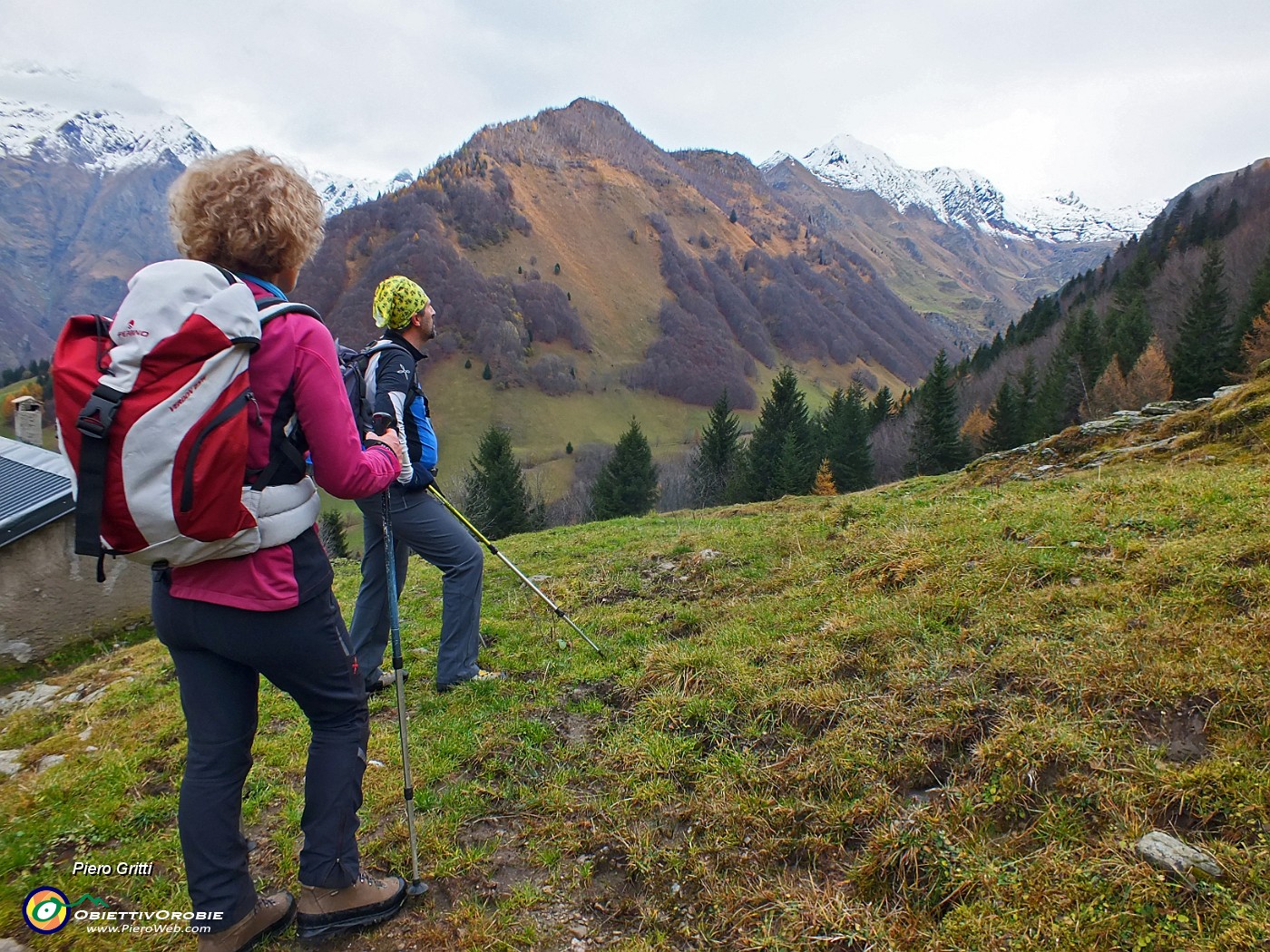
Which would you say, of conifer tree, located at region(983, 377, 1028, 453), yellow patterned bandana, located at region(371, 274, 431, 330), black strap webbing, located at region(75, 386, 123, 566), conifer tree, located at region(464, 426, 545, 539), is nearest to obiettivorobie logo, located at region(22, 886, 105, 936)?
black strap webbing, located at region(75, 386, 123, 566)

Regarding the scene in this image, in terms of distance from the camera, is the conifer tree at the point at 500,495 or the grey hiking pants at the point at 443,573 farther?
the conifer tree at the point at 500,495

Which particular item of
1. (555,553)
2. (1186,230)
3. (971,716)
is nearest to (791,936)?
(971,716)

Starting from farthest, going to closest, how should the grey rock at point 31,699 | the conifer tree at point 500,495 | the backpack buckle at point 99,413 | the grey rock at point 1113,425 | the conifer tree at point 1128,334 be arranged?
1. the conifer tree at point 1128,334
2. the conifer tree at point 500,495
3. the grey rock at point 1113,425
4. the grey rock at point 31,699
5. the backpack buckle at point 99,413

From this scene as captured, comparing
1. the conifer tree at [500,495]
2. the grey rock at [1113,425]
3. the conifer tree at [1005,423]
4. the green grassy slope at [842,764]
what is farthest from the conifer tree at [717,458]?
the green grassy slope at [842,764]

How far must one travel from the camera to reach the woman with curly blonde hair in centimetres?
262

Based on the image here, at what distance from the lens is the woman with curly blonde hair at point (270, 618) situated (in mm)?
2621

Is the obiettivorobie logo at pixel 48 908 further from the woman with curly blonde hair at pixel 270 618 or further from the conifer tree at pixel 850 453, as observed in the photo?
the conifer tree at pixel 850 453

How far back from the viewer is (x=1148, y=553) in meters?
4.97

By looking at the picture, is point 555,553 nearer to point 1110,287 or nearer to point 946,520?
point 946,520

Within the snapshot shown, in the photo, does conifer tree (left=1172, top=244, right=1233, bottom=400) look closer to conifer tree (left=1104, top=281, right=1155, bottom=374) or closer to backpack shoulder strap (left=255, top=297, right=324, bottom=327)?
conifer tree (left=1104, top=281, right=1155, bottom=374)

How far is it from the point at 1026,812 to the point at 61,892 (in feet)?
17.3

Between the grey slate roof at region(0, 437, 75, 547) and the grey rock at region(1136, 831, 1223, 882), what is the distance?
1507 centimetres

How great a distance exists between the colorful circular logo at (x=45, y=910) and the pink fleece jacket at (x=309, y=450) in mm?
2340

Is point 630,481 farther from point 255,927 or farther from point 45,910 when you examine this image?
point 255,927
